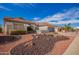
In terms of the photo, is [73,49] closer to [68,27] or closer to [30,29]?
[68,27]

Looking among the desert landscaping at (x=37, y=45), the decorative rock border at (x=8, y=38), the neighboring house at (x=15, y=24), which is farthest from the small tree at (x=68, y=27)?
the decorative rock border at (x=8, y=38)

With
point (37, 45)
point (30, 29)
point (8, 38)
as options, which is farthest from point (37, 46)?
point (8, 38)

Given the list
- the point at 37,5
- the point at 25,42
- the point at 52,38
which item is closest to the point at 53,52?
the point at 52,38

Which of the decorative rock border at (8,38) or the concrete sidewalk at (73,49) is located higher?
the decorative rock border at (8,38)

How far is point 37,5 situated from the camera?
290 centimetres

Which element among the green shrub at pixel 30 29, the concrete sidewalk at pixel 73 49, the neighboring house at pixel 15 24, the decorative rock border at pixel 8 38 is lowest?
the concrete sidewalk at pixel 73 49

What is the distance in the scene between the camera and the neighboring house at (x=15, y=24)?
290 cm

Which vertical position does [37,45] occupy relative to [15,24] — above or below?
below

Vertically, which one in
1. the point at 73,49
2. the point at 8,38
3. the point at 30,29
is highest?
the point at 30,29

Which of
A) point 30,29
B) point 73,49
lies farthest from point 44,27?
point 73,49

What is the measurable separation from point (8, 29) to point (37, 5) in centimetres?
44

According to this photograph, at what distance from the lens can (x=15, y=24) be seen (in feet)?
9.56

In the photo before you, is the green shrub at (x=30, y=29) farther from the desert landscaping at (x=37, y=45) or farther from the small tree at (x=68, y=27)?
the small tree at (x=68, y=27)

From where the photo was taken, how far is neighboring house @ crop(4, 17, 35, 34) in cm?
290
